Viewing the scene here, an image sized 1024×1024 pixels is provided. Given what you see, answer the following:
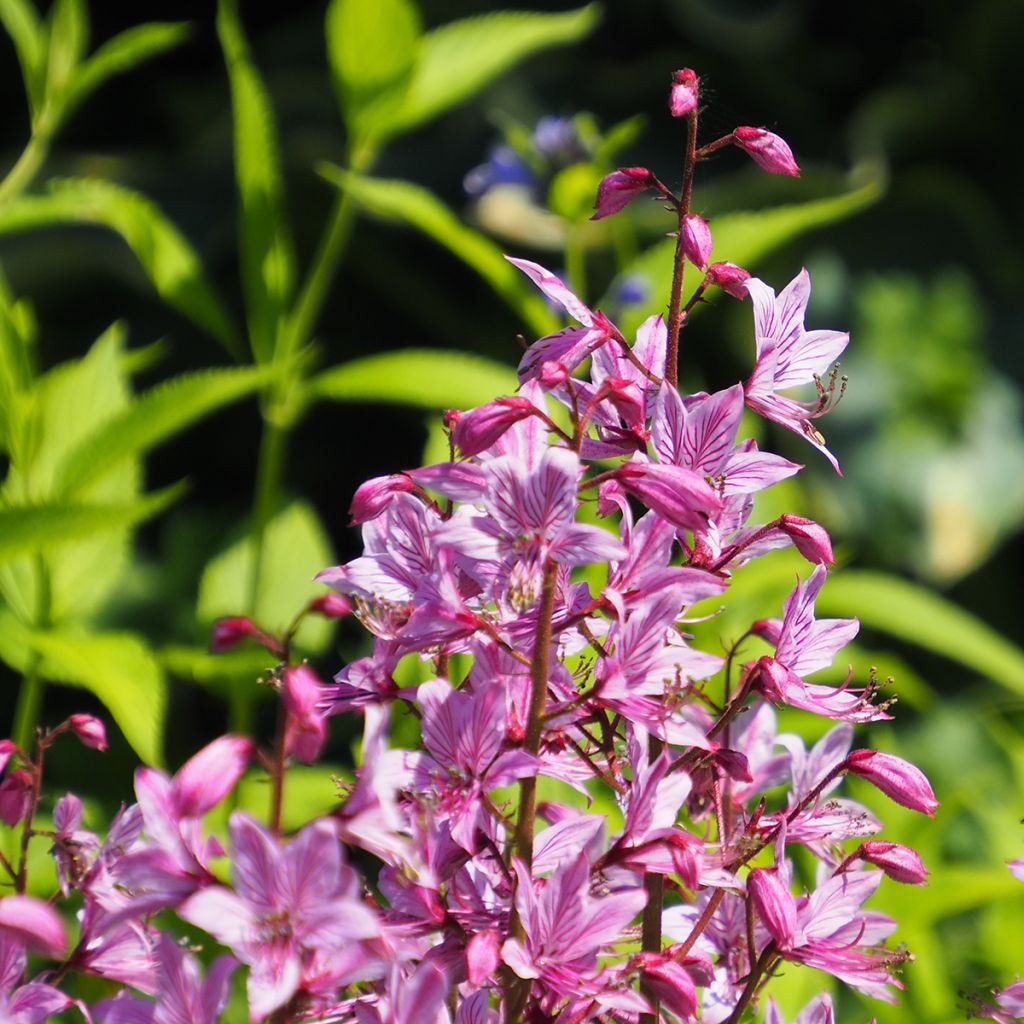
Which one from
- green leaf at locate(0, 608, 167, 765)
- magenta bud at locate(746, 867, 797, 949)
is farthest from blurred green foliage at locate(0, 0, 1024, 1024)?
magenta bud at locate(746, 867, 797, 949)

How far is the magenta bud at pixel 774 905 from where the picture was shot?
535 millimetres

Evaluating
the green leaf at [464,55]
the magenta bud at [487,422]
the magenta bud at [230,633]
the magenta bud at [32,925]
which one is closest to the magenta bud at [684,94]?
the magenta bud at [487,422]

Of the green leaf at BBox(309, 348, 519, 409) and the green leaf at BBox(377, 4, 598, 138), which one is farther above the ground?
the green leaf at BBox(377, 4, 598, 138)

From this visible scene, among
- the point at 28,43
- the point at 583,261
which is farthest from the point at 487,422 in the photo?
the point at 583,261

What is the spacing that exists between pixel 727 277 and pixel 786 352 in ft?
0.17

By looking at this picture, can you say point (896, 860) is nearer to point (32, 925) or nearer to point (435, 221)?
point (32, 925)

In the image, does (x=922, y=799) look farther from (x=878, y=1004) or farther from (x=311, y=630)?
(x=311, y=630)

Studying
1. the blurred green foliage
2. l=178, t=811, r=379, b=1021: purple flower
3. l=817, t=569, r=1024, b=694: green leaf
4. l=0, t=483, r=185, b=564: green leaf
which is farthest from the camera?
the blurred green foliage

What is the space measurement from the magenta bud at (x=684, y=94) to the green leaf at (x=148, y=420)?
39cm

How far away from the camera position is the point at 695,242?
57 centimetres

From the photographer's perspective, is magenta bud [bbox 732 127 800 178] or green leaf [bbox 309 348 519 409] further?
green leaf [bbox 309 348 519 409]

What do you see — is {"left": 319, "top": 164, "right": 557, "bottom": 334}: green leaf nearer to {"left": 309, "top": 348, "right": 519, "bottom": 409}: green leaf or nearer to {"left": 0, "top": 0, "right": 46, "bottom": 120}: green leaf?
{"left": 309, "top": 348, "right": 519, "bottom": 409}: green leaf

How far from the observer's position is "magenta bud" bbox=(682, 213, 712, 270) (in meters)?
0.57

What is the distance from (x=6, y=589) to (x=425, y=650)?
1.83ft
